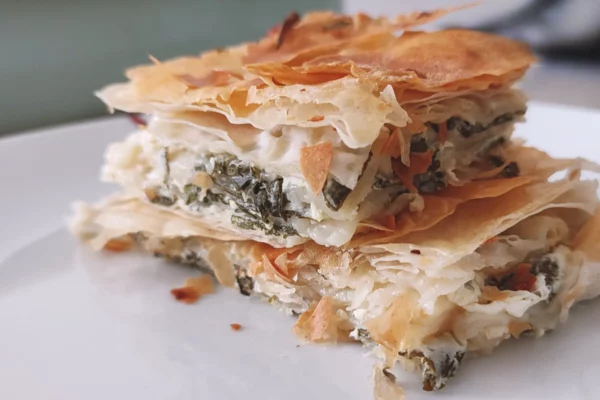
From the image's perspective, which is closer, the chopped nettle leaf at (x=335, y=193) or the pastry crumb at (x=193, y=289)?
the chopped nettle leaf at (x=335, y=193)

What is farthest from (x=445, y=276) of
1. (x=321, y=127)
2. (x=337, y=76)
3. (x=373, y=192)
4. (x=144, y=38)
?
(x=144, y=38)

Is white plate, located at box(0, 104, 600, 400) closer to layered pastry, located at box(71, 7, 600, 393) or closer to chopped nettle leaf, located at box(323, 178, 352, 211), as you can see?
layered pastry, located at box(71, 7, 600, 393)

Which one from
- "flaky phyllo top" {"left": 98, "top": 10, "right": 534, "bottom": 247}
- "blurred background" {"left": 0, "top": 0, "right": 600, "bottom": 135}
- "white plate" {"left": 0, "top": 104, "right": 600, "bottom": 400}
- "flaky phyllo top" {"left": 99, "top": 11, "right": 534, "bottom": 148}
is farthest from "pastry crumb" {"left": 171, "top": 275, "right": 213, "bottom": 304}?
"blurred background" {"left": 0, "top": 0, "right": 600, "bottom": 135}

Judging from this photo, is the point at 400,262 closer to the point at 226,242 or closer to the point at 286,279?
the point at 286,279

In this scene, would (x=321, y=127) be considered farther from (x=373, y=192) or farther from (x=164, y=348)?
(x=164, y=348)

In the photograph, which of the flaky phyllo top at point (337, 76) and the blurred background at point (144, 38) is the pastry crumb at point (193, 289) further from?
the blurred background at point (144, 38)

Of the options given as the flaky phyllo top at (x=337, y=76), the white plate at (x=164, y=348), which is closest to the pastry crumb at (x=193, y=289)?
the white plate at (x=164, y=348)

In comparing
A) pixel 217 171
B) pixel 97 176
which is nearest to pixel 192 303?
pixel 217 171
